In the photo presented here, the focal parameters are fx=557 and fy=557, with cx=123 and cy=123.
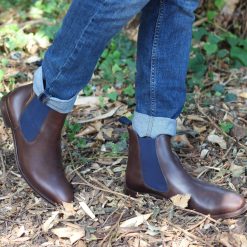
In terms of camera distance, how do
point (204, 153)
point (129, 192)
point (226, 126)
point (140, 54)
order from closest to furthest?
1. point (140, 54)
2. point (129, 192)
3. point (204, 153)
4. point (226, 126)

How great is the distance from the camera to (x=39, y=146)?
1724 millimetres

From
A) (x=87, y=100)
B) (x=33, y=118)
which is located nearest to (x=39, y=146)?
(x=33, y=118)

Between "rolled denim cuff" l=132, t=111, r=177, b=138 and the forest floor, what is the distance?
22 centimetres

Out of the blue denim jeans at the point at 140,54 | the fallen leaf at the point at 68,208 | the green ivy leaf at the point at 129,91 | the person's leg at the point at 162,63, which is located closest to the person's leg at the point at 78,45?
the blue denim jeans at the point at 140,54

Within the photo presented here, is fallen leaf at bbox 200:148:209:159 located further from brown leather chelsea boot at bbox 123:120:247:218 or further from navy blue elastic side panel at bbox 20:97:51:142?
navy blue elastic side panel at bbox 20:97:51:142

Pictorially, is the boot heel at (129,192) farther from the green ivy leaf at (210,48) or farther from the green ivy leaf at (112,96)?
the green ivy leaf at (210,48)

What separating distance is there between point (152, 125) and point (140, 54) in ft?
0.73

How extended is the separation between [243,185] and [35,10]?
1.95 metres

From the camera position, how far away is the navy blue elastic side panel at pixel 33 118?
170cm

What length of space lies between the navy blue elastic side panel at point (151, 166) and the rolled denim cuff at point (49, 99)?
0.26 metres

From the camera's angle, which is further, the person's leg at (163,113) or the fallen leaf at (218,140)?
the fallen leaf at (218,140)

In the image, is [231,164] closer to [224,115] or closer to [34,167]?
[224,115]

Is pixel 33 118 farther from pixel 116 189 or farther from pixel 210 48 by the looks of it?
pixel 210 48

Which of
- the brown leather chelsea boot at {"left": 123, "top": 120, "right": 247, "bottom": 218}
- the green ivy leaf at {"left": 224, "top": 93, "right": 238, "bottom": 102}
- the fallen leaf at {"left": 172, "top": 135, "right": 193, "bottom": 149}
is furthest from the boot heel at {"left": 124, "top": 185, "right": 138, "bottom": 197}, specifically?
the green ivy leaf at {"left": 224, "top": 93, "right": 238, "bottom": 102}
